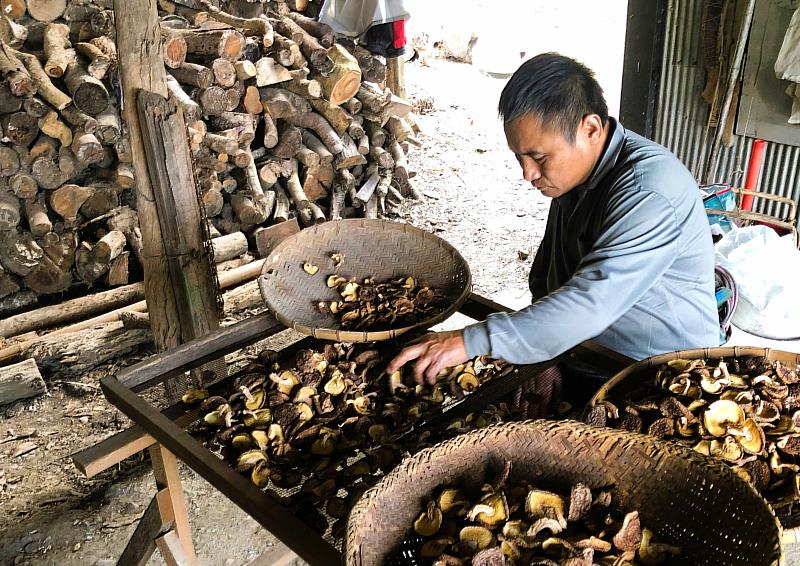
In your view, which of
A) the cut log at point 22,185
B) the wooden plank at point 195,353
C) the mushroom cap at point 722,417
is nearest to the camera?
the mushroom cap at point 722,417

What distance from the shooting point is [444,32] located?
11.5 m

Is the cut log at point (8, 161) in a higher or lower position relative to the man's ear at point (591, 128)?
lower

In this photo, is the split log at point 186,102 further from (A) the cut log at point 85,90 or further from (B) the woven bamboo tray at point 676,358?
(B) the woven bamboo tray at point 676,358

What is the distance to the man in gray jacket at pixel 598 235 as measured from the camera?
1789 millimetres

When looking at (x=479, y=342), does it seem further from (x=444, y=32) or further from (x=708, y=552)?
(x=444, y=32)

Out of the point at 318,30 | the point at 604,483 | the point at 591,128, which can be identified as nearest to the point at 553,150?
the point at 591,128

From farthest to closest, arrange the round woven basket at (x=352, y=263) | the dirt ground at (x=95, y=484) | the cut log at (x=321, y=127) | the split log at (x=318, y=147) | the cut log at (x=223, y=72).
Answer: the split log at (x=318, y=147) → the cut log at (x=321, y=127) → the cut log at (x=223, y=72) → the dirt ground at (x=95, y=484) → the round woven basket at (x=352, y=263)

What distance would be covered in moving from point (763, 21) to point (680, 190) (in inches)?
113

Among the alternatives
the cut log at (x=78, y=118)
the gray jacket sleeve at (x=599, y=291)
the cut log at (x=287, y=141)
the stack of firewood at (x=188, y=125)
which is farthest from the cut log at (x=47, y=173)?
the gray jacket sleeve at (x=599, y=291)

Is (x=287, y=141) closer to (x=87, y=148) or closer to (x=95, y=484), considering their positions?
(x=87, y=148)

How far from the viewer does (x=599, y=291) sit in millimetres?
1787

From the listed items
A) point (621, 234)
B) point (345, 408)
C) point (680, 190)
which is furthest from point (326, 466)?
point (680, 190)

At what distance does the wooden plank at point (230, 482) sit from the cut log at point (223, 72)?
3.20 metres

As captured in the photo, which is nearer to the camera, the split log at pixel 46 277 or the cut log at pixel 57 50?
the cut log at pixel 57 50
